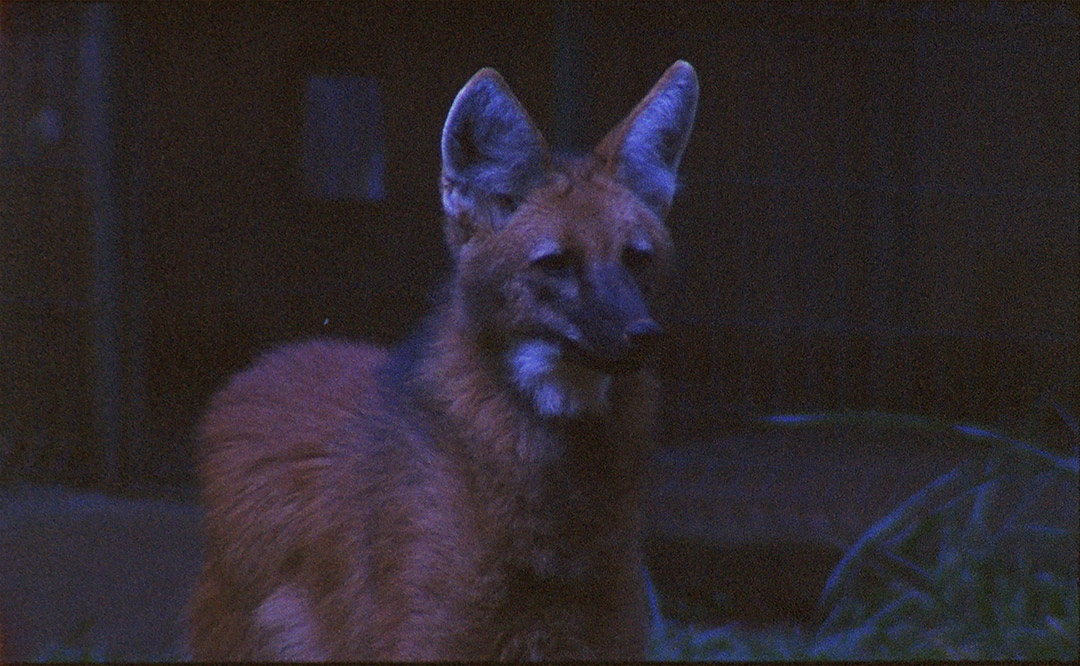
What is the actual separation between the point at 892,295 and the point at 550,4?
5.18 feet

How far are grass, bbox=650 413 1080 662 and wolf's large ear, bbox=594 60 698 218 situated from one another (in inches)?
34.5

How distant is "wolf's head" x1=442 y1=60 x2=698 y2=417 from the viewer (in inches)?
85.4

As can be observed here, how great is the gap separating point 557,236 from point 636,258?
0.16 metres

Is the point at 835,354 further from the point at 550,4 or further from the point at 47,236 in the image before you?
the point at 47,236

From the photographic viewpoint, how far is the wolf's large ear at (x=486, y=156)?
223 centimetres

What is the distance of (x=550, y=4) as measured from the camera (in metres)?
3.54

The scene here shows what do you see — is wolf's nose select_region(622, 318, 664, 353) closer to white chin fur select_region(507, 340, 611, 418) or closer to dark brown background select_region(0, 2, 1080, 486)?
white chin fur select_region(507, 340, 611, 418)

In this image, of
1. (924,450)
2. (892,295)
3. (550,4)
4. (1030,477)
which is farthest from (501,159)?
(892,295)

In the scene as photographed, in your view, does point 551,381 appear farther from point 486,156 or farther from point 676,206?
point 676,206

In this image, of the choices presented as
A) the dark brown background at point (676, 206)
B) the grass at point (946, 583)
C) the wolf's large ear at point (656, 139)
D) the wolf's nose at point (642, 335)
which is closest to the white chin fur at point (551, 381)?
the wolf's nose at point (642, 335)

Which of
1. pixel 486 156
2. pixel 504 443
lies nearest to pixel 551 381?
pixel 504 443

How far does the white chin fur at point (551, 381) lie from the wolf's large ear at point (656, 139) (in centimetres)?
41

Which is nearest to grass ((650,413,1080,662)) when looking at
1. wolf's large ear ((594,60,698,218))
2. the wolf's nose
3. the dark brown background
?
the dark brown background

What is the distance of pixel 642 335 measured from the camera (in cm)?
204
